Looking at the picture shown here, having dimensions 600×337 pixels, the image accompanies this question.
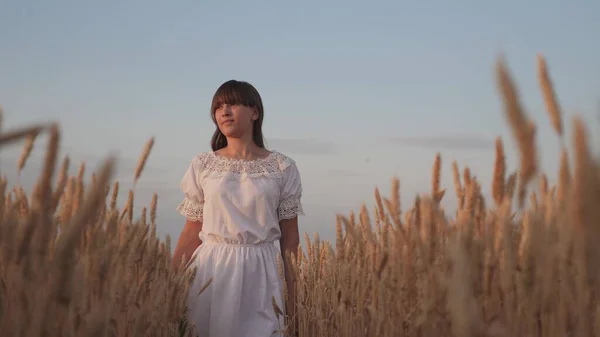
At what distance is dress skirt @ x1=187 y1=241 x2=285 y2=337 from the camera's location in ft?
9.88

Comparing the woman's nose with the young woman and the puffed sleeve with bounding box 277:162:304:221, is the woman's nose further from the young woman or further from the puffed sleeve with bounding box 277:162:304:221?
the puffed sleeve with bounding box 277:162:304:221

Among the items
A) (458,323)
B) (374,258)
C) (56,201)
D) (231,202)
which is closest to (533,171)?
(458,323)

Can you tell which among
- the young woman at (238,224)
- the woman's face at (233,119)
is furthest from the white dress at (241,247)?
the woman's face at (233,119)

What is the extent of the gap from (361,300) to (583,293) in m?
1.11

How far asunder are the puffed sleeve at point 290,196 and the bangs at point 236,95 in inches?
15.7

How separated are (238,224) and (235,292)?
0.33 meters

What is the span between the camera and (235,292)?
3.04m

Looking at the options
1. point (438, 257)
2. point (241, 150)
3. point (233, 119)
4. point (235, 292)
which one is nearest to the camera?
point (438, 257)

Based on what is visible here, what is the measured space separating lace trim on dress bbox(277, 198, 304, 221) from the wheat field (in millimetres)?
1279

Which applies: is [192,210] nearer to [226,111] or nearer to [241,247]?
[241,247]

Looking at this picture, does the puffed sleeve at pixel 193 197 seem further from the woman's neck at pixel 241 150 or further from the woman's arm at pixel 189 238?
the woman's neck at pixel 241 150

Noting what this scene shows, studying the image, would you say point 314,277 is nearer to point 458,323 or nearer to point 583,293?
point 583,293

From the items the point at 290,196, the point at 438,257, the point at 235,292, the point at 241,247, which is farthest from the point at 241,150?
the point at 438,257

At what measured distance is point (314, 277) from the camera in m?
4.05
